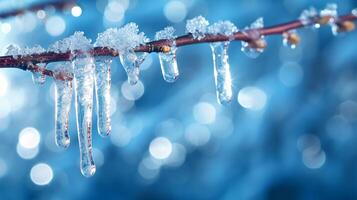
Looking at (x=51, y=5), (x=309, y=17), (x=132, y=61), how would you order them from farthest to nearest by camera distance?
(x=51, y=5) < (x=132, y=61) < (x=309, y=17)

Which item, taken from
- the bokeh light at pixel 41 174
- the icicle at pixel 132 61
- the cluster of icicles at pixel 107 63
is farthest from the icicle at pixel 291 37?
the bokeh light at pixel 41 174

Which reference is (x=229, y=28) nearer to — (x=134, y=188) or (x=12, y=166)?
(x=134, y=188)

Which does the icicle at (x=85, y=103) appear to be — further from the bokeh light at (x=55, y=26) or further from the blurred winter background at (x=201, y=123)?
the bokeh light at (x=55, y=26)

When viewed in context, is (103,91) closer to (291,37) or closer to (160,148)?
(291,37)

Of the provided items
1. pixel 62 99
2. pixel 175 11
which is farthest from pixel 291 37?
pixel 175 11

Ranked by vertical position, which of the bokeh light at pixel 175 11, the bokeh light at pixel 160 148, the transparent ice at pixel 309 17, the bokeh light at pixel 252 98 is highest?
the bokeh light at pixel 175 11

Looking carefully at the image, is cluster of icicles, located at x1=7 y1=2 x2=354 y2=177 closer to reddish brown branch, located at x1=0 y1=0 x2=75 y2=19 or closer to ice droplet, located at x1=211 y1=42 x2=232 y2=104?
ice droplet, located at x1=211 y1=42 x2=232 y2=104

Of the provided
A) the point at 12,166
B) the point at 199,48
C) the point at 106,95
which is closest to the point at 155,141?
the point at 199,48

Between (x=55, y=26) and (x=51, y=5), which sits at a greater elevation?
(x=55, y=26)
